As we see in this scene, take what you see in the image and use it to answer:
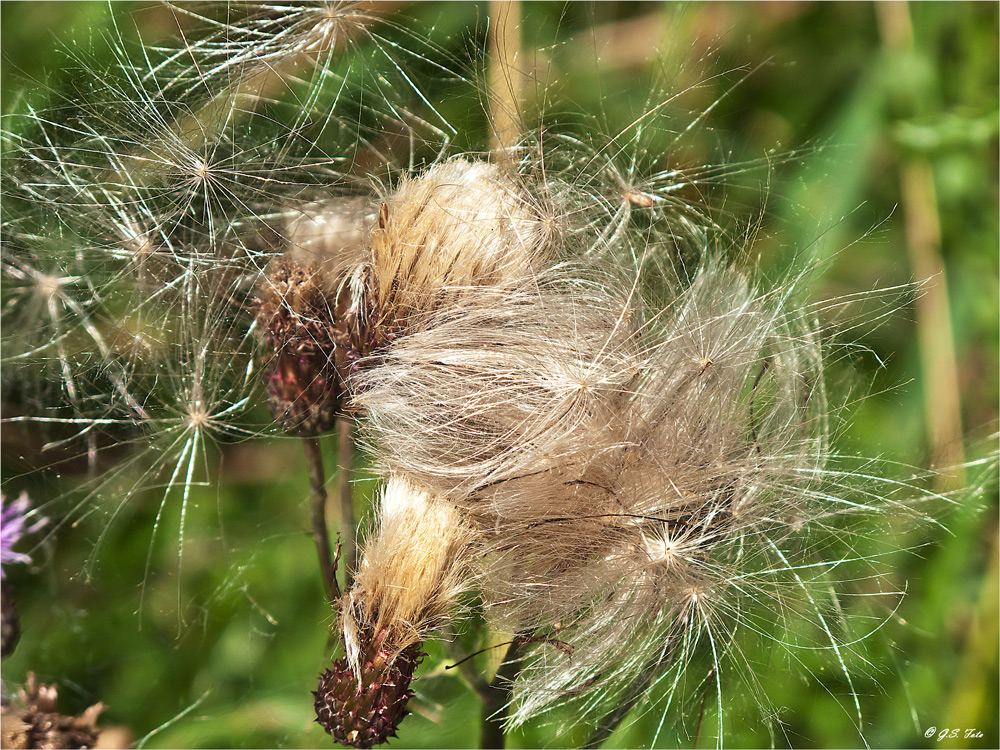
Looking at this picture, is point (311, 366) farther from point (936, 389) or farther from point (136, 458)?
point (936, 389)

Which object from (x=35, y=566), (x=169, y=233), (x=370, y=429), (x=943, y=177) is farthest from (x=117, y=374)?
(x=943, y=177)

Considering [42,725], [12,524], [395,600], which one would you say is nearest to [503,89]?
[395,600]

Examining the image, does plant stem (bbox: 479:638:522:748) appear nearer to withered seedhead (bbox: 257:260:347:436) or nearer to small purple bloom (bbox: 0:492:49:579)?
withered seedhead (bbox: 257:260:347:436)

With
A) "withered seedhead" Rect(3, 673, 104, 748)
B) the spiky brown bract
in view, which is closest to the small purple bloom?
"withered seedhead" Rect(3, 673, 104, 748)

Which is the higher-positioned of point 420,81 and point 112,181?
point 420,81

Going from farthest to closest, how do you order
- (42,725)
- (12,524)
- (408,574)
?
(12,524)
(42,725)
(408,574)

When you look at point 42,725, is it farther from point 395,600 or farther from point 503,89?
point 503,89

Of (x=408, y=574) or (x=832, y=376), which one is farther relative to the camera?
(x=832, y=376)
